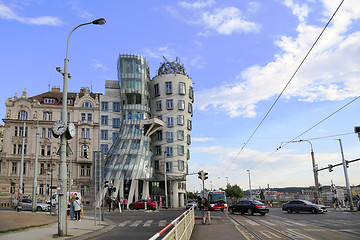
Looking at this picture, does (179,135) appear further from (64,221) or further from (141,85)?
(64,221)

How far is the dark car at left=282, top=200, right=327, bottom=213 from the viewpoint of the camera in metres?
30.2

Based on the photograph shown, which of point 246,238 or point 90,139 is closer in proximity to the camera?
point 246,238

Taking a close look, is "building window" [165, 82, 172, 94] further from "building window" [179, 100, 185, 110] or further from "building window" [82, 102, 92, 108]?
"building window" [82, 102, 92, 108]

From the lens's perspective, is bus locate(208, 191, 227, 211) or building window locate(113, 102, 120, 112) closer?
Result: bus locate(208, 191, 227, 211)

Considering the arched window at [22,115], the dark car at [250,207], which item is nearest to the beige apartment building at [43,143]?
the arched window at [22,115]

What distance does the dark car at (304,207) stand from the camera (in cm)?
3020

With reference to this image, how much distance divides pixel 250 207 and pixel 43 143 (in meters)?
42.9

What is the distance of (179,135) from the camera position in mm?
62625

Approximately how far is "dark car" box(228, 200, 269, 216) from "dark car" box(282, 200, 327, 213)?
12.7 ft

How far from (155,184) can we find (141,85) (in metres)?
19.2

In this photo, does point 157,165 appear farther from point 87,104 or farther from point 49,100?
point 49,100

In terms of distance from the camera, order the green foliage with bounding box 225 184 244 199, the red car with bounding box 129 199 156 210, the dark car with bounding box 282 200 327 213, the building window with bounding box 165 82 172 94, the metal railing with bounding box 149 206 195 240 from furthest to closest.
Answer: the green foliage with bounding box 225 184 244 199, the building window with bounding box 165 82 172 94, the red car with bounding box 129 199 156 210, the dark car with bounding box 282 200 327 213, the metal railing with bounding box 149 206 195 240

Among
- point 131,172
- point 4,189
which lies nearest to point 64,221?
point 131,172

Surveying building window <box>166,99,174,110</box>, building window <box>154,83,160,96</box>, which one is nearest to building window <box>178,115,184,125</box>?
building window <box>166,99,174,110</box>
